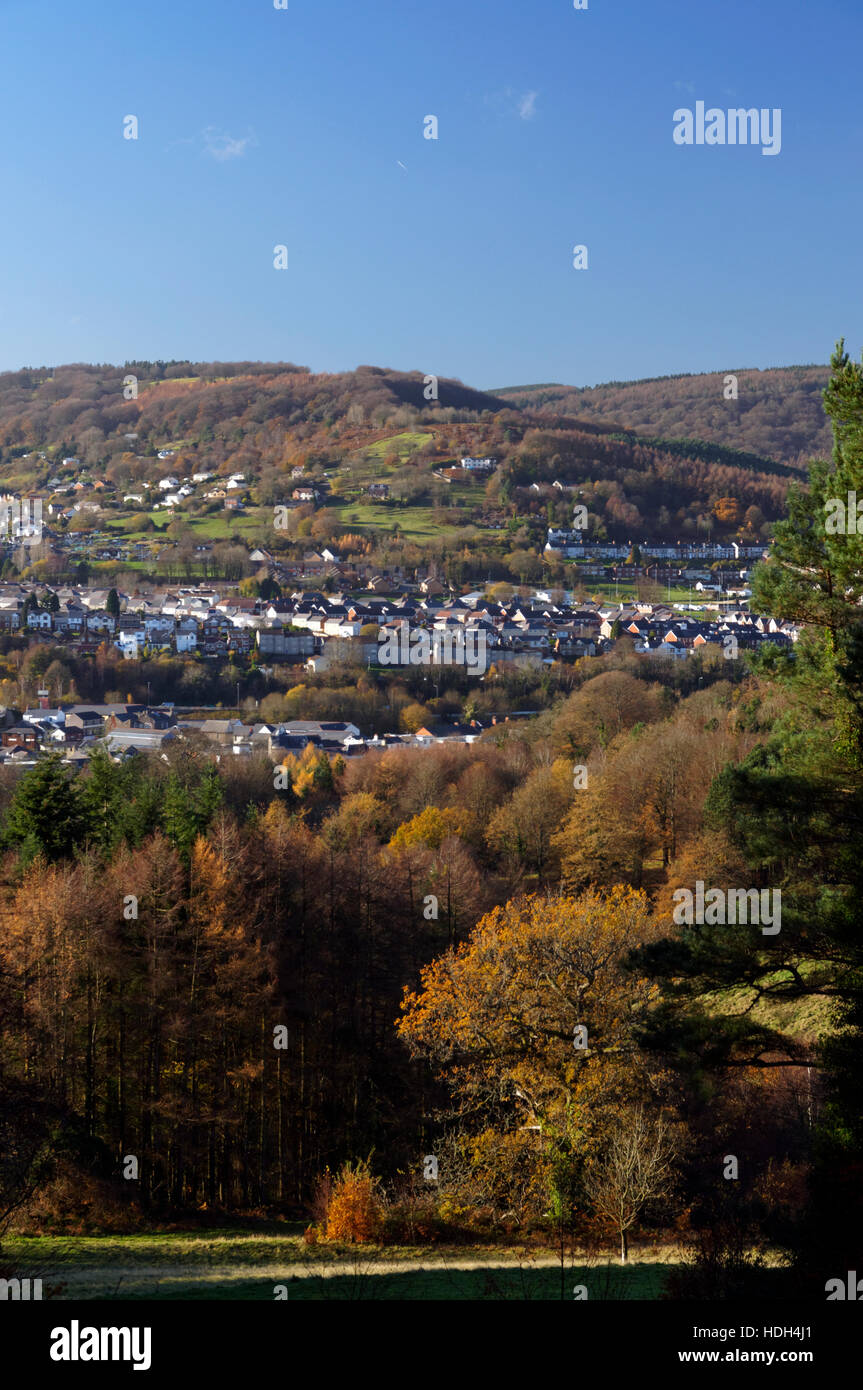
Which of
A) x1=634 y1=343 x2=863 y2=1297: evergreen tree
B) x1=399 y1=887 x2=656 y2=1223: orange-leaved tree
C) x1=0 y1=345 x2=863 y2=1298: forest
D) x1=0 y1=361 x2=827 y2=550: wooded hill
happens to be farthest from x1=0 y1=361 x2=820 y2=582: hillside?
x1=634 y1=343 x2=863 y2=1297: evergreen tree

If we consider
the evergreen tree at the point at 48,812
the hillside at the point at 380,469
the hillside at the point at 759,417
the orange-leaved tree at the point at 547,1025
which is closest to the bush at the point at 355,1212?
the orange-leaved tree at the point at 547,1025

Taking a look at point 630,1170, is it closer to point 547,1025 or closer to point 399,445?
point 547,1025

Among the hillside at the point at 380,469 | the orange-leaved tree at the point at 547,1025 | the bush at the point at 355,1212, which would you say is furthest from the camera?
the hillside at the point at 380,469

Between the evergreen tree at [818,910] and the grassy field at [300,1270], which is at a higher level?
the evergreen tree at [818,910]

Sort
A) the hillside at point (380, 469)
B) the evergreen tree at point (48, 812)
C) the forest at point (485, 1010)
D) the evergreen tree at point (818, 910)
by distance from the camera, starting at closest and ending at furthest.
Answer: the evergreen tree at point (818, 910) → the forest at point (485, 1010) → the evergreen tree at point (48, 812) → the hillside at point (380, 469)

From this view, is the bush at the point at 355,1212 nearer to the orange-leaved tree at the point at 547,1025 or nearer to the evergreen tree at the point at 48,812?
the orange-leaved tree at the point at 547,1025

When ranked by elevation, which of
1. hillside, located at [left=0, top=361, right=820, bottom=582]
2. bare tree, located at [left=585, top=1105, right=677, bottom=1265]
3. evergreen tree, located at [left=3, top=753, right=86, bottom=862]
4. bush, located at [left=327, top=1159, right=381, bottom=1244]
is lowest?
bush, located at [left=327, top=1159, right=381, bottom=1244]

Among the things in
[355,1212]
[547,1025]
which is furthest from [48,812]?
[547,1025]

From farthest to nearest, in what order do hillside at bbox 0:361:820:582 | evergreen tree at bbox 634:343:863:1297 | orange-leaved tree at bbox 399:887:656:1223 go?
hillside at bbox 0:361:820:582 < orange-leaved tree at bbox 399:887:656:1223 < evergreen tree at bbox 634:343:863:1297

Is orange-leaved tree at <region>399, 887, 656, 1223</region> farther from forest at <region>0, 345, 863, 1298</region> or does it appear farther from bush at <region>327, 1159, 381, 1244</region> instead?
bush at <region>327, 1159, 381, 1244</region>
